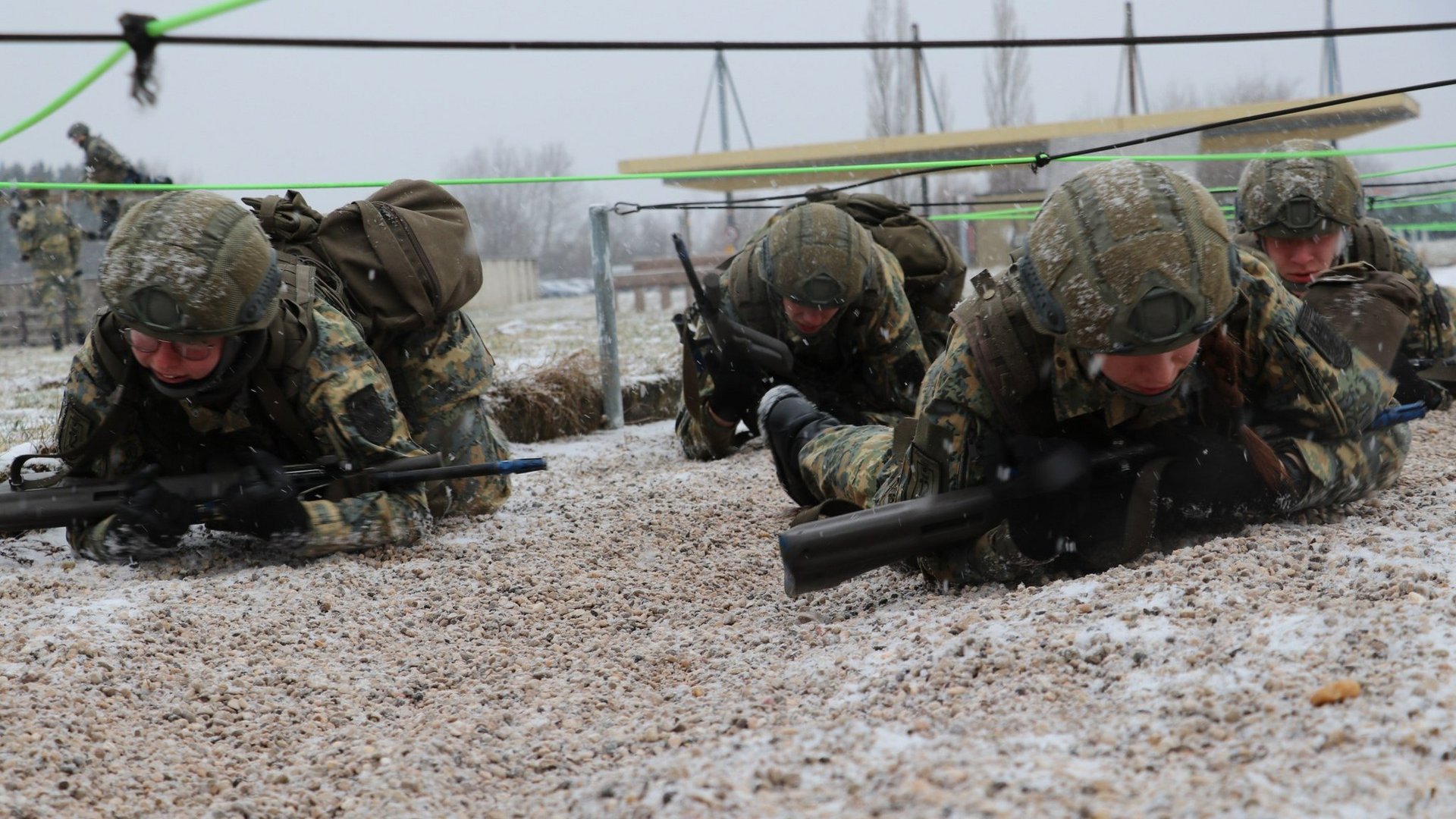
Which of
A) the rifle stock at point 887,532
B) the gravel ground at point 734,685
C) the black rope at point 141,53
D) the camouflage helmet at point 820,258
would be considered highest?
the black rope at point 141,53

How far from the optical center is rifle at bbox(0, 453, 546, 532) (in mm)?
3457

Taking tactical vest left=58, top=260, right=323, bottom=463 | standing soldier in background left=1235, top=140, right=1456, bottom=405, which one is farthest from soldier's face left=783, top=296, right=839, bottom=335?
tactical vest left=58, top=260, right=323, bottom=463

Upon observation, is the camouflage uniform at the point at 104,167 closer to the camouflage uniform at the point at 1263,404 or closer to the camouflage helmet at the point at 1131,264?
the camouflage uniform at the point at 1263,404

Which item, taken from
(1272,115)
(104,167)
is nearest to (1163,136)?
(1272,115)

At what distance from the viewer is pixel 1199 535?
2.87 m

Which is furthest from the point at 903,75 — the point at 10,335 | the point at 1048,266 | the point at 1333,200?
the point at 1048,266

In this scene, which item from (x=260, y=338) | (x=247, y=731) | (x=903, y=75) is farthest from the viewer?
(x=903, y=75)

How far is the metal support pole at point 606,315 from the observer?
21.9 ft

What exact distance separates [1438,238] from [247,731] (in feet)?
78.2

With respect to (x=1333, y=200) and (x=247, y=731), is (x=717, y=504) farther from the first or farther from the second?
(x=1333, y=200)

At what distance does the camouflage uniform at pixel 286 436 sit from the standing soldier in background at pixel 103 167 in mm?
8002

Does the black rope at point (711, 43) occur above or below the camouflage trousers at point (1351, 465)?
above

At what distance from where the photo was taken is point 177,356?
3.30 m

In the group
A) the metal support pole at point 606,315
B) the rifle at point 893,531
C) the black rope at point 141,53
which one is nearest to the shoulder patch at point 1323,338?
the rifle at point 893,531
